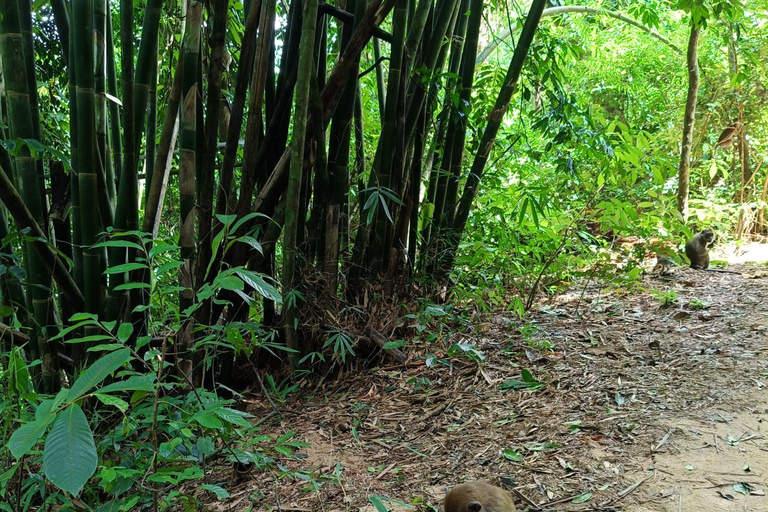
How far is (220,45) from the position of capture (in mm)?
→ 2033

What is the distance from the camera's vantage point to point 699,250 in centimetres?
438

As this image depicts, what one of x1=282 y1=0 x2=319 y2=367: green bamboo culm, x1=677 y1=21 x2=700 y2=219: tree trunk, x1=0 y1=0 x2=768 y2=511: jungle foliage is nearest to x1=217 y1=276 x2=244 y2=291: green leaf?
x1=0 y1=0 x2=768 y2=511: jungle foliage

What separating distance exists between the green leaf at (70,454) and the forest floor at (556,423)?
786 millimetres

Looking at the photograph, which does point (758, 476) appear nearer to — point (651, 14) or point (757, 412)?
point (757, 412)

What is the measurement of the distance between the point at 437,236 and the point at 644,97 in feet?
19.1

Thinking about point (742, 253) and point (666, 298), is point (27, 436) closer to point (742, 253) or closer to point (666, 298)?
point (666, 298)

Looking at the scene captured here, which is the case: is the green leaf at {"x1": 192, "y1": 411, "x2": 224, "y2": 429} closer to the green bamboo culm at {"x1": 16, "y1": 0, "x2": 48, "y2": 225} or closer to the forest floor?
the forest floor

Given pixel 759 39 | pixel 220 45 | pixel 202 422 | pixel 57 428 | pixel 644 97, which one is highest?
pixel 759 39

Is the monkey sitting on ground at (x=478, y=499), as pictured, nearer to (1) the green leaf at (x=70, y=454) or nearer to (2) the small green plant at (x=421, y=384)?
(2) the small green plant at (x=421, y=384)

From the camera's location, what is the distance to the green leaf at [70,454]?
0.70 metres

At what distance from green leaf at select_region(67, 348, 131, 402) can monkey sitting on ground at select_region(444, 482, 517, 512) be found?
3.05ft

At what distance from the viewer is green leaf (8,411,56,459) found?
73cm

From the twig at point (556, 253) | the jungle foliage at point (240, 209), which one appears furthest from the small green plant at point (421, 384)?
the twig at point (556, 253)

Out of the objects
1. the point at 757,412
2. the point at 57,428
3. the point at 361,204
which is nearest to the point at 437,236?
the point at 361,204
